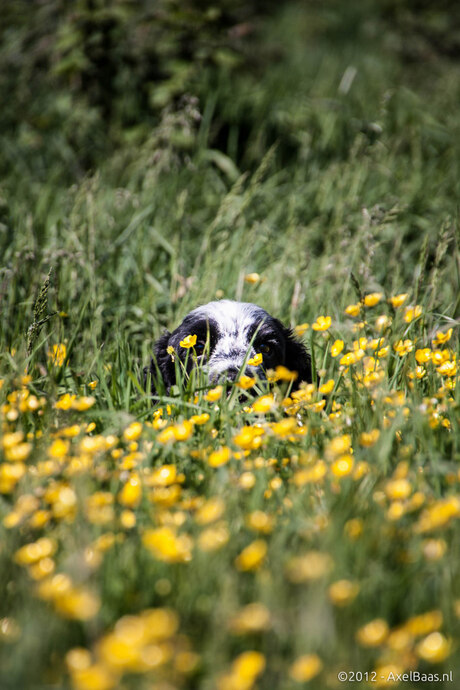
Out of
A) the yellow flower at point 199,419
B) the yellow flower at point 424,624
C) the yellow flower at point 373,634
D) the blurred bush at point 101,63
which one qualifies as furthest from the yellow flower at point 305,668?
the blurred bush at point 101,63

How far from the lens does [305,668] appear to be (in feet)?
3.97

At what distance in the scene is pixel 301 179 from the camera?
516 centimetres

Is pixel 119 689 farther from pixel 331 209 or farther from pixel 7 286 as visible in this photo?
pixel 331 209

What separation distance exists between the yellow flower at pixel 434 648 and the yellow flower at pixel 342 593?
187 millimetres

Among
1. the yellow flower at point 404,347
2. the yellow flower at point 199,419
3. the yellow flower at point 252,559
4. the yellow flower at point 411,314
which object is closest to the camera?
the yellow flower at point 252,559

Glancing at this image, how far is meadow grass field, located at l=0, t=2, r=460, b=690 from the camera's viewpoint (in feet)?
4.33

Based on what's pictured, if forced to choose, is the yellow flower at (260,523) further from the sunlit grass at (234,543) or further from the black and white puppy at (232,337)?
the black and white puppy at (232,337)

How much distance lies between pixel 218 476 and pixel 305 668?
0.81 metres

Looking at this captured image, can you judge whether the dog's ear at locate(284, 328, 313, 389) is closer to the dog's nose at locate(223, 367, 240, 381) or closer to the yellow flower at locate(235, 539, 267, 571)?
the dog's nose at locate(223, 367, 240, 381)

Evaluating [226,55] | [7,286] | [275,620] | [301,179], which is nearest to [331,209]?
[301,179]

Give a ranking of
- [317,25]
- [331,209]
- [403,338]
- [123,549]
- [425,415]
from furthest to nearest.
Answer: [317,25] → [331,209] → [403,338] → [425,415] → [123,549]

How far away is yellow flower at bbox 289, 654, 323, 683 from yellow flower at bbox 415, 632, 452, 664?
0.25m

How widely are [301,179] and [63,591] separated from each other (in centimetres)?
445

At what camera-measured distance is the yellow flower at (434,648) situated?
4.33 ft
